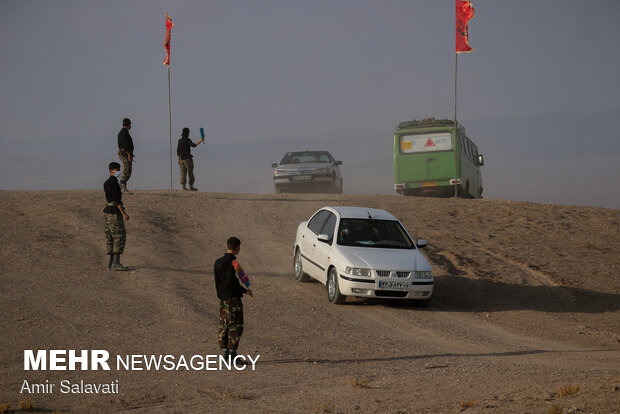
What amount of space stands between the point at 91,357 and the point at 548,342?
6.70m

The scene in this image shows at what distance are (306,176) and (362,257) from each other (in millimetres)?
15395

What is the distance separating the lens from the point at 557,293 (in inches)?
621

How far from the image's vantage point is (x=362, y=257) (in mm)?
12883

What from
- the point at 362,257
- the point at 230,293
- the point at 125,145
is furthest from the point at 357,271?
the point at 125,145

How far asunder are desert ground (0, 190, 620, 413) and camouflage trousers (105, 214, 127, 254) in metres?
0.60

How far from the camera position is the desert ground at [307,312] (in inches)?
296

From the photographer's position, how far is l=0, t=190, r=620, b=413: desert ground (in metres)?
7.52

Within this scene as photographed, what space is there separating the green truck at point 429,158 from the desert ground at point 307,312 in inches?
194

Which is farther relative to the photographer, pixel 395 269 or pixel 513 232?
pixel 513 232

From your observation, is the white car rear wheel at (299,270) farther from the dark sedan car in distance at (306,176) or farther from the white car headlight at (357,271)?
the dark sedan car in distance at (306,176)

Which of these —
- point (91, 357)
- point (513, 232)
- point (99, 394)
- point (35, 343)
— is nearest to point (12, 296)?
point (35, 343)

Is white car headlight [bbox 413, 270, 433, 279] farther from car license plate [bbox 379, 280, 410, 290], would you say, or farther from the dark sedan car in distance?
the dark sedan car in distance

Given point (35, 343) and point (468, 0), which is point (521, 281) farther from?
point (468, 0)

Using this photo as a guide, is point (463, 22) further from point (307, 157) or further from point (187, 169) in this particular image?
point (187, 169)
